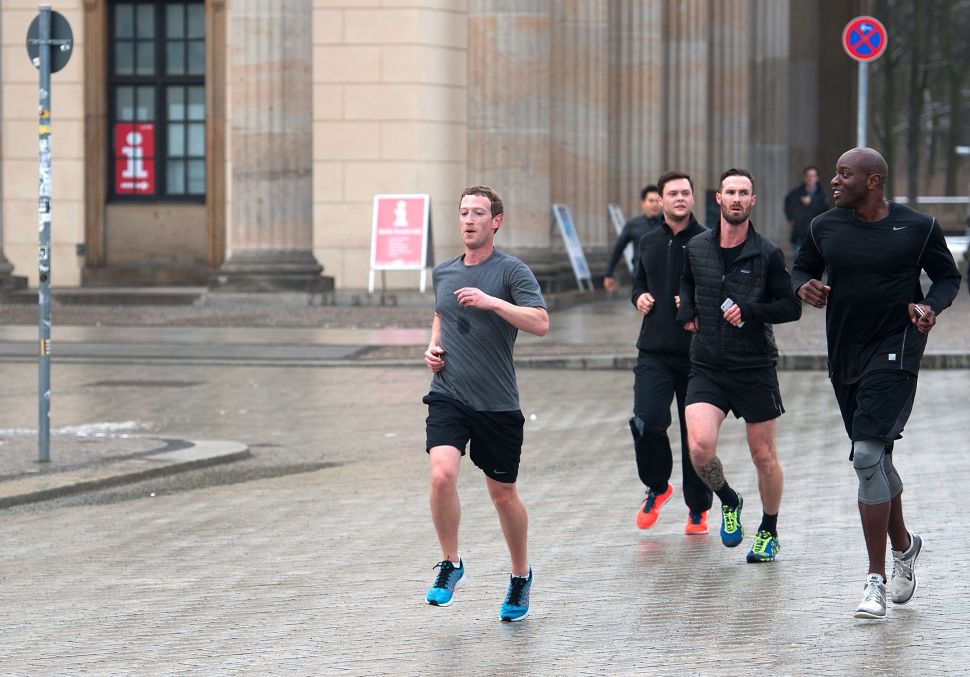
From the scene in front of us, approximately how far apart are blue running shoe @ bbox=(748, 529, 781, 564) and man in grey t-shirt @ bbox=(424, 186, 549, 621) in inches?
60.5

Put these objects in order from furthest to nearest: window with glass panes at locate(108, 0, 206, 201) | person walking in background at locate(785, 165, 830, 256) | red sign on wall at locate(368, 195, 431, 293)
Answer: window with glass panes at locate(108, 0, 206, 201) → person walking in background at locate(785, 165, 830, 256) → red sign on wall at locate(368, 195, 431, 293)

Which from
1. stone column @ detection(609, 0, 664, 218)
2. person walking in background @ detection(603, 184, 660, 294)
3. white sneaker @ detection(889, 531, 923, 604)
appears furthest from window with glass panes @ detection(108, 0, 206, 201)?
white sneaker @ detection(889, 531, 923, 604)

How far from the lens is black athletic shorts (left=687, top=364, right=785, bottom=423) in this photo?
9.14 m

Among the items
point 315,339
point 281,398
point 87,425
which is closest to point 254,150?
point 315,339

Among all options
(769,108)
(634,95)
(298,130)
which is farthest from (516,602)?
(769,108)

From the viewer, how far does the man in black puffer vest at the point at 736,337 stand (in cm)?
904

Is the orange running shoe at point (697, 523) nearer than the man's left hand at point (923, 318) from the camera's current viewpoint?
No

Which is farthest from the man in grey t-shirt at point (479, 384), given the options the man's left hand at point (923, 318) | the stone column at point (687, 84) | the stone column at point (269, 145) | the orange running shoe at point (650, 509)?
the stone column at point (687, 84)

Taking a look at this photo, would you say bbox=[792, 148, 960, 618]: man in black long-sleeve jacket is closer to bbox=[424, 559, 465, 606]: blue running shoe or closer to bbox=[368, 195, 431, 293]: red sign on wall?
bbox=[424, 559, 465, 606]: blue running shoe

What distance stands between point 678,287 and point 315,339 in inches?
511

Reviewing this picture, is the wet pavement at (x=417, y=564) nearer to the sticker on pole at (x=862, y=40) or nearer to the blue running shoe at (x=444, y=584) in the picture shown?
the blue running shoe at (x=444, y=584)

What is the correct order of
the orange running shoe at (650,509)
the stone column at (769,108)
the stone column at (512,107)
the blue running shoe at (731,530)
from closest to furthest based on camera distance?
the blue running shoe at (731,530) < the orange running shoe at (650,509) < the stone column at (512,107) < the stone column at (769,108)

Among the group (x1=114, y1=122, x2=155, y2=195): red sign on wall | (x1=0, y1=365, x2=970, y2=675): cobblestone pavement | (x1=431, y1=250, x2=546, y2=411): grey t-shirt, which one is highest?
(x1=114, y1=122, x2=155, y2=195): red sign on wall

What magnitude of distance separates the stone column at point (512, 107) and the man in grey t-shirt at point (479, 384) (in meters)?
21.3
